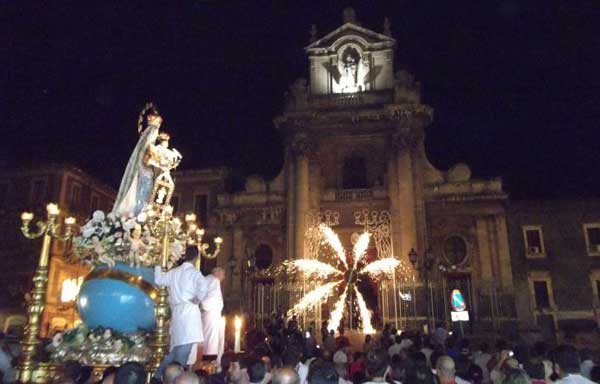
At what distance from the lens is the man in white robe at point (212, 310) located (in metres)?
7.91

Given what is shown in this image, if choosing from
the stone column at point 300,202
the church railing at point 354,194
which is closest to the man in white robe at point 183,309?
the stone column at point 300,202

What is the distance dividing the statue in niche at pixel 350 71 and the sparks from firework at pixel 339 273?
959 centimetres

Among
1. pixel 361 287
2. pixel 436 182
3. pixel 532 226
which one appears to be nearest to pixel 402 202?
pixel 436 182

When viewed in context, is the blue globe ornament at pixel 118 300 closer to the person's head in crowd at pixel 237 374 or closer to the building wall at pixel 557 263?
the person's head in crowd at pixel 237 374

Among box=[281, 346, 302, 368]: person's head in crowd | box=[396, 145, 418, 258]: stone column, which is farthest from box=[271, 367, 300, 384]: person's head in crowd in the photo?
box=[396, 145, 418, 258]: stone column

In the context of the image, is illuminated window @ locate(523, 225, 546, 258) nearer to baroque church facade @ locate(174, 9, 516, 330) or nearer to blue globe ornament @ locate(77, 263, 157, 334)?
baroque church facade @ locate(174, 9, 516, 330)

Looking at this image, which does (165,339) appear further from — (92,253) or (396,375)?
(396,375)

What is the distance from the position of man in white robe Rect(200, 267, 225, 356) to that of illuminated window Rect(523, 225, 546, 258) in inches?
1099

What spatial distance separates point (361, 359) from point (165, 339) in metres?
4.15

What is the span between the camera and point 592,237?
30.8m

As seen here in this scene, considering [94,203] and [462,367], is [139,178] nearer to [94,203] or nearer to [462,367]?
[462,367]

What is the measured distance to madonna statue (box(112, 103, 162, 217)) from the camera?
9.10 metres

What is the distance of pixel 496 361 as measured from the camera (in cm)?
930

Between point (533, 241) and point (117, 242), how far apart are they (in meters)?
29.5
